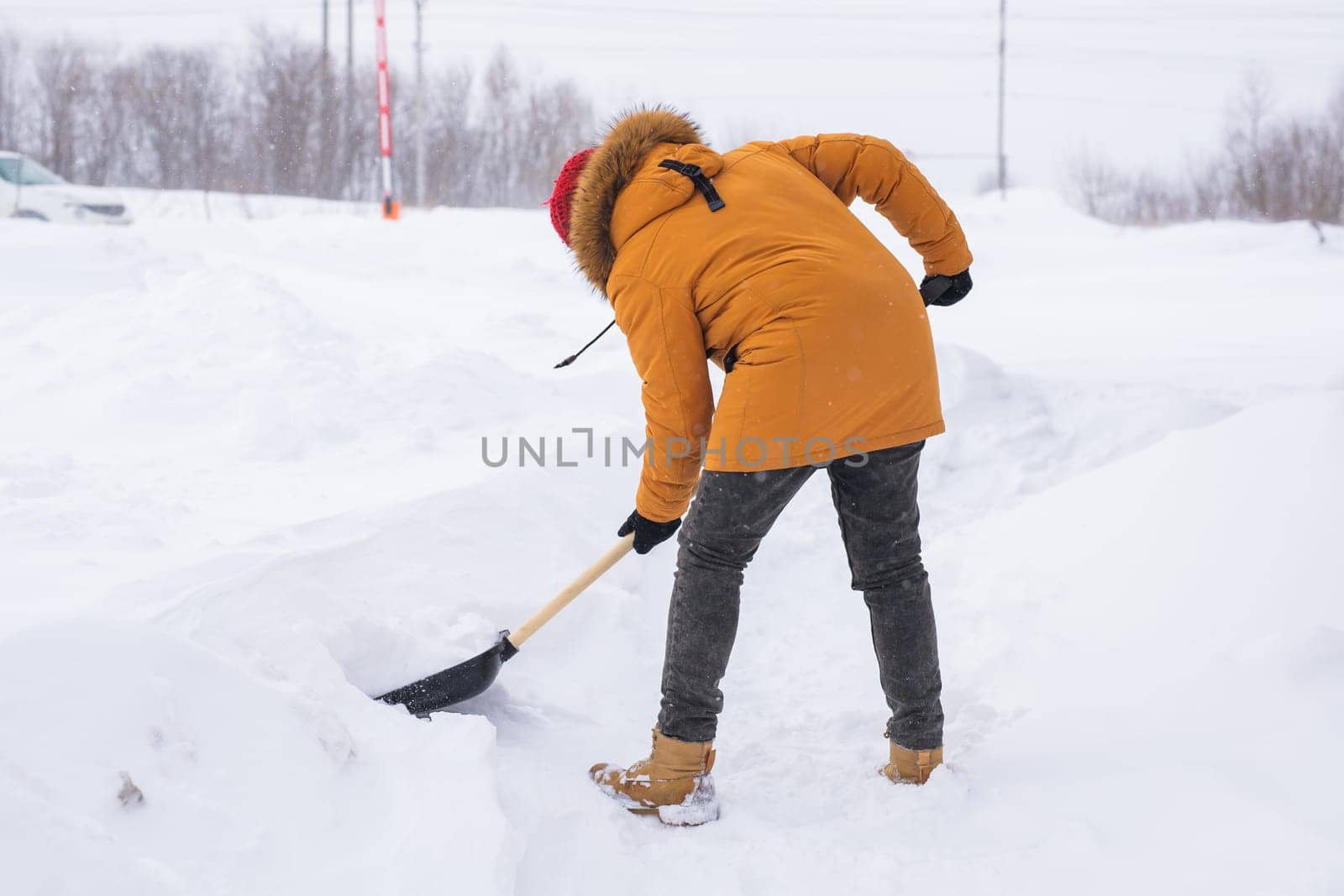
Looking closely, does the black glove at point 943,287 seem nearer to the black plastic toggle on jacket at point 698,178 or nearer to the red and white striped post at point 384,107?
the black plastic toggle on jacket at point 698,178

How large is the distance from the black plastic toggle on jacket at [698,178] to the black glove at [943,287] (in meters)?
0.63

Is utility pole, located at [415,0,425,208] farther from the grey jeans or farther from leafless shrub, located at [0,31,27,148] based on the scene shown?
the grey jeans

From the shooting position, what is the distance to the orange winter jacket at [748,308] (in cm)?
187

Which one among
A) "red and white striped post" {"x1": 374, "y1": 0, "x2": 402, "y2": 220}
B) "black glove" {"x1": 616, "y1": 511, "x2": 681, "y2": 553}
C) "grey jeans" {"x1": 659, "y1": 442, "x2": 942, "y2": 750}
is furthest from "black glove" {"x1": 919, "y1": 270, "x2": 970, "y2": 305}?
"red and white striped post" {"x1": 374, "y1": 0, "x2": 402, "y2": 220}

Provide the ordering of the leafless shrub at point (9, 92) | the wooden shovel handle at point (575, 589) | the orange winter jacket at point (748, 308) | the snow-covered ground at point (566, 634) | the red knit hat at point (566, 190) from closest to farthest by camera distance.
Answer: the snow-covered ground at point (566, 634), the orange winter jacket at point (748, 308), the red knit hat at point (566, 190), the wooden shovel handle at point (575, 589), the leafless shrub at point (9, 92)

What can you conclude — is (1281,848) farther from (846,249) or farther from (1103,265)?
(1103,265)

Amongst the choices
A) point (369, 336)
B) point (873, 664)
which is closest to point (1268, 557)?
point (873, 664)

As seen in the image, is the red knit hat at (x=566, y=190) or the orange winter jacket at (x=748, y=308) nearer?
the orange winter jacket at (x=748, y=308)

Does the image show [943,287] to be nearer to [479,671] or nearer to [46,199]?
[479,671]

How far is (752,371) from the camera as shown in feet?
6.15

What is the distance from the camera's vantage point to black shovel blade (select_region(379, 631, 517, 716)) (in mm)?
2328

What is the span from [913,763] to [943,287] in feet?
3.37

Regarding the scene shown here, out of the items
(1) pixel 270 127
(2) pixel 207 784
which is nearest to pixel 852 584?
(2) pixel 207 784

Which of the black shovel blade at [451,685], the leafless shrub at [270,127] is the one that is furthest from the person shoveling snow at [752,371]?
the leafless shrub at [270,127]
